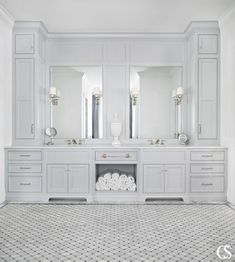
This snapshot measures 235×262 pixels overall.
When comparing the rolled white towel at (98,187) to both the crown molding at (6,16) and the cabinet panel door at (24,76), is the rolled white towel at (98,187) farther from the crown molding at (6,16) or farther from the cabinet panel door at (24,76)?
the crown molding at (6,16)

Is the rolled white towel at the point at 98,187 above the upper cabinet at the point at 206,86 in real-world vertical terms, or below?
below

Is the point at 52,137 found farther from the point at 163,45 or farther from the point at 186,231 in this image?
the point at 186,231

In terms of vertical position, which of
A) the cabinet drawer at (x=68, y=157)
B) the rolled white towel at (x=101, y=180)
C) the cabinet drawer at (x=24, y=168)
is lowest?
the rolled white towel at (x=101, y=180)

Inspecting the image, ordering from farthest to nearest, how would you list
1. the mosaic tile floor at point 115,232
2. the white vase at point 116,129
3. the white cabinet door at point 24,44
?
the white vase at point 116,129
the white cabinet door at point 24,44
the mosaic tile floor at point 115,232

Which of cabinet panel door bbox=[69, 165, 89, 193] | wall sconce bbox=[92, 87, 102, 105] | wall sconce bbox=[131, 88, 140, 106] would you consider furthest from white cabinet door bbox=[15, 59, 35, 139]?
wall sconce bbox=[131, 88, 140, 106]

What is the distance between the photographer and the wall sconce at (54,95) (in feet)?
16.2

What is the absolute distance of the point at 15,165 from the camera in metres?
4.50

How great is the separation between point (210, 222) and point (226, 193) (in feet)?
3.58

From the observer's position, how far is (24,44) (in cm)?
471

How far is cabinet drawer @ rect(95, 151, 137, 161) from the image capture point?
177 inches

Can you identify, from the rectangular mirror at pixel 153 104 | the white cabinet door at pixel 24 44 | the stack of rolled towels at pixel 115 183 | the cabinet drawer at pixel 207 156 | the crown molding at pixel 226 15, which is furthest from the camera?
the rectangular mirror at pixel 153 104

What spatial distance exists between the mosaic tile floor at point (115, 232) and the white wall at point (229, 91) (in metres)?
0.62

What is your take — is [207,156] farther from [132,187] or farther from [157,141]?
[132,187]

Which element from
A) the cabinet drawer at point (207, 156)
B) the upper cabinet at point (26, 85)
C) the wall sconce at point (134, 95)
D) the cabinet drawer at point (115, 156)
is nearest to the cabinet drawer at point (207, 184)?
the cabinet drawer at point (207, 156)
